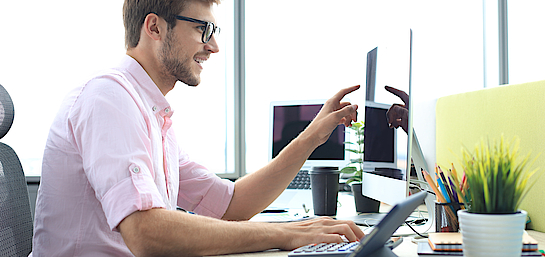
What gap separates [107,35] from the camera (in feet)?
8.43

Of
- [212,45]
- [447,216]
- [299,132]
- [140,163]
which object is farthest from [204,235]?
[299,132]

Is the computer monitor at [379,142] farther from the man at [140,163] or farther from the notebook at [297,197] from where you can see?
the notebook at [297,197]

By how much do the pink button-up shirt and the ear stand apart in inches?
4.4

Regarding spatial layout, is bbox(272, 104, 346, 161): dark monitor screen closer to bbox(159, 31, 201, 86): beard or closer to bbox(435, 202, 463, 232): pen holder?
bbox(159, 31, 201, 86): beard

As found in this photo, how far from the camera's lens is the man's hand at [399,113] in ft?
3.25

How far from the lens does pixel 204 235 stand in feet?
2.70

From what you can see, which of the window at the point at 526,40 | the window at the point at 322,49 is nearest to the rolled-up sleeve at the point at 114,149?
the window at the point at 322,49

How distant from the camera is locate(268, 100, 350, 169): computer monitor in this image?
1.92 meters

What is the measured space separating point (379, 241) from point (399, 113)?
0.51 m

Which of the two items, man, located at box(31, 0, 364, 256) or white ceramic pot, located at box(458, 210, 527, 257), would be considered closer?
white ceramic pot, located at box(458, 210, 527, 257)

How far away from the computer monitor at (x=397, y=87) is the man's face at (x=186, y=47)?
0.55 m

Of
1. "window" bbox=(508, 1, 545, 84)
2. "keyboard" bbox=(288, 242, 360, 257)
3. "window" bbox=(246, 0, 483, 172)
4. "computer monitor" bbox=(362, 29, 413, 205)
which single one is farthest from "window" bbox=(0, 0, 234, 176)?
"window" bbox=(508, 1, 545, 84)

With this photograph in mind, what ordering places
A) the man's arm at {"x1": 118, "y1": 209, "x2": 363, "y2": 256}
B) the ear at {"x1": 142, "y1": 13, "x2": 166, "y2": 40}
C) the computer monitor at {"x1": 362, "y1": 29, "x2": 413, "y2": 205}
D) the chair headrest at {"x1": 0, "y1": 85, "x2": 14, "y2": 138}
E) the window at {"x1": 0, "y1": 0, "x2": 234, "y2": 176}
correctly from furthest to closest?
the window at {"x1": 0, "y1": 0, "x2": 234, "y2": 176}, the ear at {"x1": 142, "y1": 13, "x2": 166, "y2": 40}, the chair headrest at {"x1": 0, "y1": 85, "x2": 14, "y2": 138}, the computer monitor at {"x1": 362, "y1": 29, "x2": 413, "y2": 205}, the man's arm at {"x1": 118, "y1": 209, "x2": 363, "y2": 256}

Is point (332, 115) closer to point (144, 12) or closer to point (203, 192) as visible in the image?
point (203, 192)
